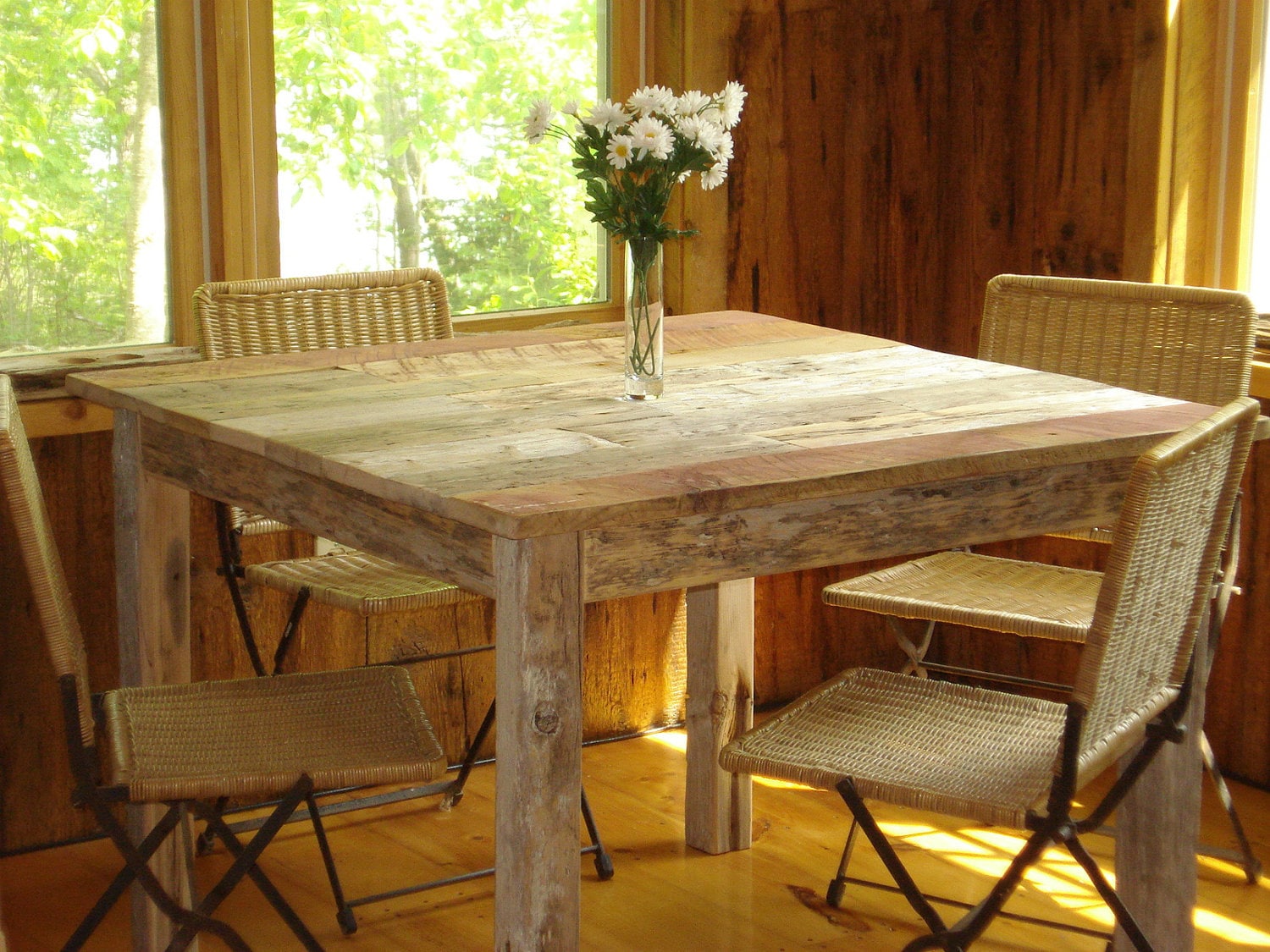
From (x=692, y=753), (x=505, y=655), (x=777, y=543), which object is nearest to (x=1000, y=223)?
(x=692, y=753)

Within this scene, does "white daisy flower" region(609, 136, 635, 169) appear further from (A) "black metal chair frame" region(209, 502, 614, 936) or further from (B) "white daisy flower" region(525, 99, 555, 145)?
(A) "black metal chair frame" region(209, 502, 614, 936)

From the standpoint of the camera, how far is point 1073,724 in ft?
6.27

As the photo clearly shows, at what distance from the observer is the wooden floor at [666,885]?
111 inches

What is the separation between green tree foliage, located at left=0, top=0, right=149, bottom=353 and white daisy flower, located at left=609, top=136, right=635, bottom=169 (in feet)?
3.90

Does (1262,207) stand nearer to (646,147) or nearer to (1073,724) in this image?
(646,147)

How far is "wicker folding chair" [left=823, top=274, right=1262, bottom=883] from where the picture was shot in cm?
283

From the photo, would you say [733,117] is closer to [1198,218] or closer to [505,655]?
[505,655]

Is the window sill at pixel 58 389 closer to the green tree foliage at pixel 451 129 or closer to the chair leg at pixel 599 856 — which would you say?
the green tree foliage at pixel 451 129

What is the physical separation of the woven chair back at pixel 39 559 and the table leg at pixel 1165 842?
4.66 feet

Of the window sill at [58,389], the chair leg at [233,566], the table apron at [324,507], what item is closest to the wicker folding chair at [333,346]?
the chair leg at [233,566]

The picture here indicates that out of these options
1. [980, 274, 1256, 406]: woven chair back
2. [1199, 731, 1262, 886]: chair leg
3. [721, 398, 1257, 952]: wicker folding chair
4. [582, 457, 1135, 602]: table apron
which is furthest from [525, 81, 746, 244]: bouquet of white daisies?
[1199, 731, 1262, 886]: chair leg

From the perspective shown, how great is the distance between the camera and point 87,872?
3.09m

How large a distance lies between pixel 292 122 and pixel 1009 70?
62.0 inches

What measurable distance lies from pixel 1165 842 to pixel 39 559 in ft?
5.16
